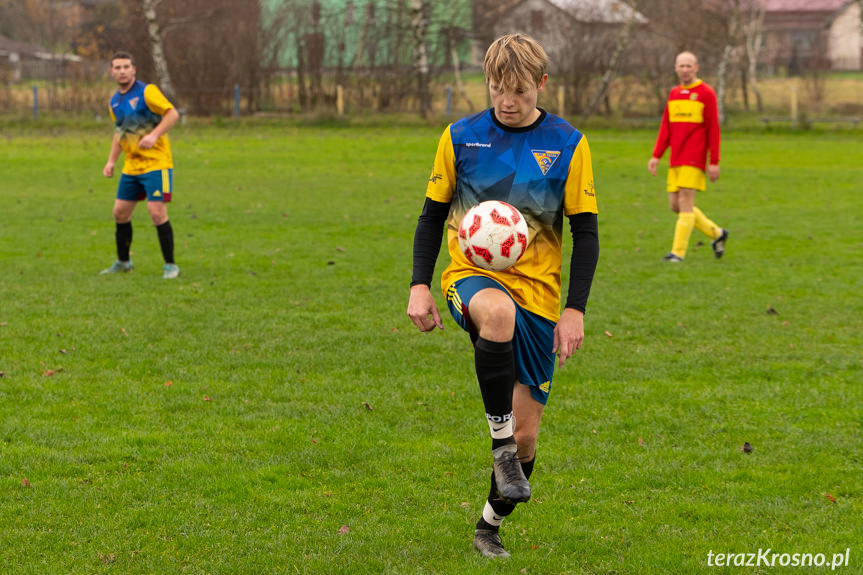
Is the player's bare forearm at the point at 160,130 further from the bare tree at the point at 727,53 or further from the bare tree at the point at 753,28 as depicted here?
the bare tree at the point at 753,28

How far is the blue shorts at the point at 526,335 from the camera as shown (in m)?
3.75

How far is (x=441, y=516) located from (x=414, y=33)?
3119 centimetres

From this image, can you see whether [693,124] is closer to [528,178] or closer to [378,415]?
[378,415]

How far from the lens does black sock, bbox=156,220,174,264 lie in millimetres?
10711

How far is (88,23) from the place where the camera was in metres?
55.1

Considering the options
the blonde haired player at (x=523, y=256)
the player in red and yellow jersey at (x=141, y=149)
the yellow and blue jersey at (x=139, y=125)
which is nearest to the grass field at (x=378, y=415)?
the blonde haired player at (x=523, y=256)

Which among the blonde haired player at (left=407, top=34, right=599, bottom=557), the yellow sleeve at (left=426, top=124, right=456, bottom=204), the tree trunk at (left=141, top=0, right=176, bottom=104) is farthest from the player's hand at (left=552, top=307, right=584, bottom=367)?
the tree trunk at (left=141, top=0, right=176, bottom=104)

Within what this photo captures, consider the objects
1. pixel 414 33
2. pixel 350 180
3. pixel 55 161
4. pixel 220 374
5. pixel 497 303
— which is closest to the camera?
pixel 497 303

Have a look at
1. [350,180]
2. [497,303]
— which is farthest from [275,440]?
[350,180]

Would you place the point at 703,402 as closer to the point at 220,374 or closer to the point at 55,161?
the point at 220,374

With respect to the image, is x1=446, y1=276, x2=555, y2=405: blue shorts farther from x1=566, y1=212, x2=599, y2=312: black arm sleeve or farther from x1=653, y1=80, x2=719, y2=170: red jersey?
x1=653, y1=80, x2=719, y2=170: red jersey

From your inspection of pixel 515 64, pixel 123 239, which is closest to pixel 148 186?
pixel 123 239

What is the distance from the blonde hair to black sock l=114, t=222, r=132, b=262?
791 cm

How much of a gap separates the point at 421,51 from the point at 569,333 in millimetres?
31963
